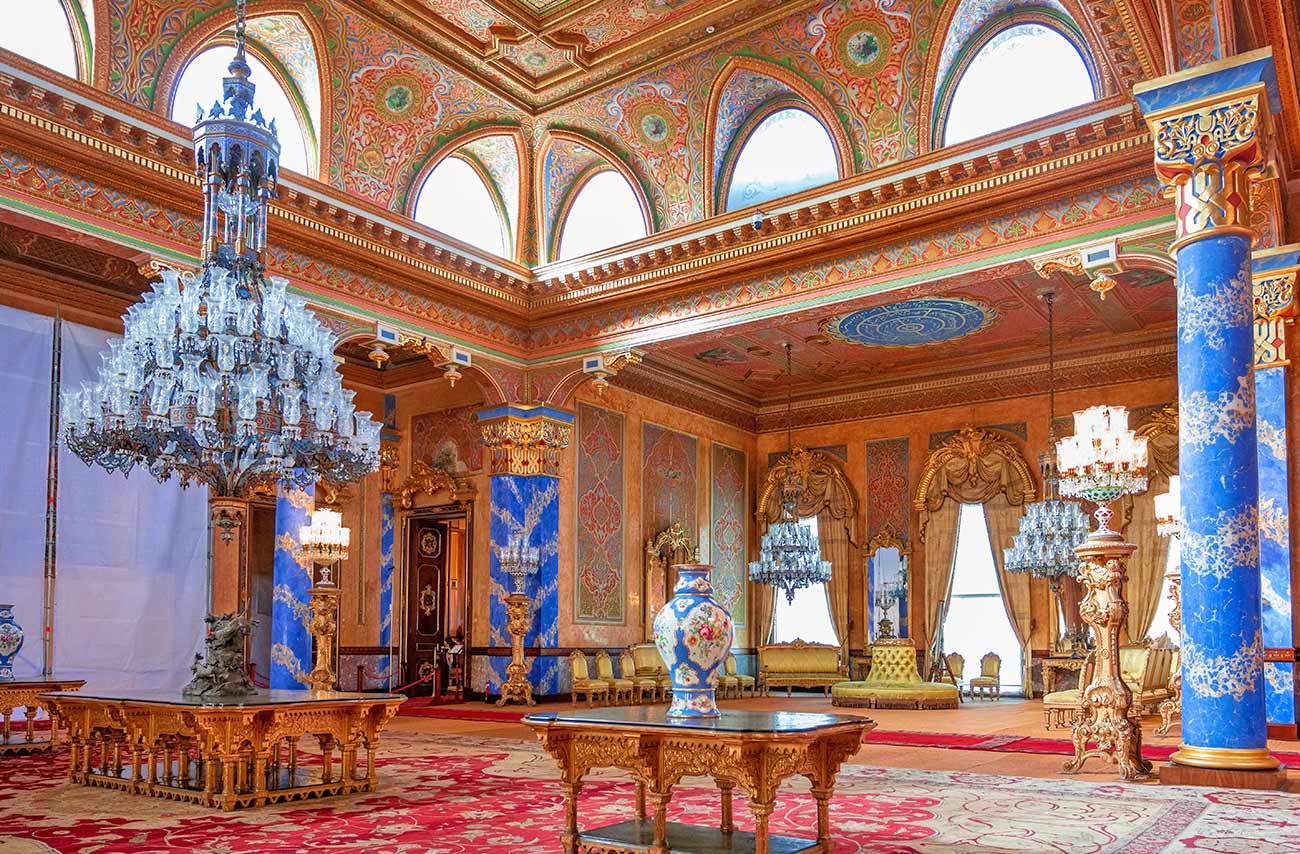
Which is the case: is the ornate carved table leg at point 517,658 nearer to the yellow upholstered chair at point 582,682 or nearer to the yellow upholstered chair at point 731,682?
the yellow upholstered chair at point 582,682

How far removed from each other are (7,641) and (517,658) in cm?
629

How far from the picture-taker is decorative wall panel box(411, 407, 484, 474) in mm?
16047

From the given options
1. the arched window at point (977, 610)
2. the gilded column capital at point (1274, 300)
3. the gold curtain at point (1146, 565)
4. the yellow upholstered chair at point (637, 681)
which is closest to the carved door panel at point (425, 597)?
the yellow upholstered chair at point (637, 681)

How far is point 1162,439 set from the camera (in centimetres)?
1571

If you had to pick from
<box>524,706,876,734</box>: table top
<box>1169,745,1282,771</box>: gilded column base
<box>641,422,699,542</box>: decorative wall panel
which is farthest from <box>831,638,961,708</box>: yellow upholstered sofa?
<box>524,706,876,734</box>: table top

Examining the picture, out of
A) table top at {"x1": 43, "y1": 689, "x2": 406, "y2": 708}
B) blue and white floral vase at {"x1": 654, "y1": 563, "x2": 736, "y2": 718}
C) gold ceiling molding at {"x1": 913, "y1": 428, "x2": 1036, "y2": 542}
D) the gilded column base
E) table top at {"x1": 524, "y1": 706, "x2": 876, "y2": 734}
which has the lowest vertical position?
the gilded column base

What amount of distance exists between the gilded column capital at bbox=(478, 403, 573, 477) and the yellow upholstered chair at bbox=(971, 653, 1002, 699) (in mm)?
7266

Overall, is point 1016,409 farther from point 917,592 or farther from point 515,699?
point 515,699

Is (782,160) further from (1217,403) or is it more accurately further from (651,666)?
(651,666)

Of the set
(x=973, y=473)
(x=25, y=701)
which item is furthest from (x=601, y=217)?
(x=25, y=701)

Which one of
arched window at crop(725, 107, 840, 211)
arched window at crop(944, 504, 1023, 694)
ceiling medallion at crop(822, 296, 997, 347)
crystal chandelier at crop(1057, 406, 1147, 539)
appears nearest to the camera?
crystal chandelier at crop(1057, 406, 1147, 539)

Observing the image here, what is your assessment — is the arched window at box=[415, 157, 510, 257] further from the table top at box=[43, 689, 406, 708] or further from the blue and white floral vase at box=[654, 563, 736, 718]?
the blue and white floral vase at box=[654, 563, 736, 718]

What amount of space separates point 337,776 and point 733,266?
26.0 ft

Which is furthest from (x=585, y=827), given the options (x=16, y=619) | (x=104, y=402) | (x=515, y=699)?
(x=515, y=699)
